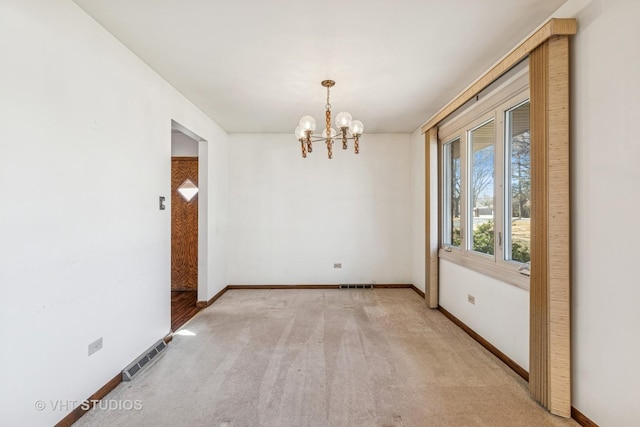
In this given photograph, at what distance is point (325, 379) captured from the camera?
2.47 m

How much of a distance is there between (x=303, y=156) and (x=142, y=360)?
234 cm

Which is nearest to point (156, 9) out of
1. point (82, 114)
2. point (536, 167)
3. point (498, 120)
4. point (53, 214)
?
point (82, 114)

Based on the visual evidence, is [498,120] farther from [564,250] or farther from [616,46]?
[564,250]

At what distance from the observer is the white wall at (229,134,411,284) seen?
5441 mm

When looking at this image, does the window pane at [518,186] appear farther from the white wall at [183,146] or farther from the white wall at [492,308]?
the white wall at [183,146]

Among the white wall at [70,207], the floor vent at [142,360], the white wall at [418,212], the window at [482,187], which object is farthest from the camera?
the white wall at [418,212]

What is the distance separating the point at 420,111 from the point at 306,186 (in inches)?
89.3

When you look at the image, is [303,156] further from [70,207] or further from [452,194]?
[452,194]

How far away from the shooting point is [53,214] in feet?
6.04

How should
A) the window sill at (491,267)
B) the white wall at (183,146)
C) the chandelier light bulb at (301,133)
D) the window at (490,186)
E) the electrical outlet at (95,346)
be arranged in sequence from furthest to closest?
the white wall at (183,146) < the chandelier light bulb at (301,133) < the window at (490,186) < the window sill at (491,267) < the electrical outlet at (95,346)

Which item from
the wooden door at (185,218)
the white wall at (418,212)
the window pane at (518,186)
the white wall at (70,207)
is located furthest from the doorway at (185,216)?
the window pane at (518,186)

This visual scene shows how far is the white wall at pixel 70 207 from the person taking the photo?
1.61m

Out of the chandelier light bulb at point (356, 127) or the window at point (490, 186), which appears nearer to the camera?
the window at point (490, 186)

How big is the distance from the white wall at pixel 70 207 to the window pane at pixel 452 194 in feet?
12.0
